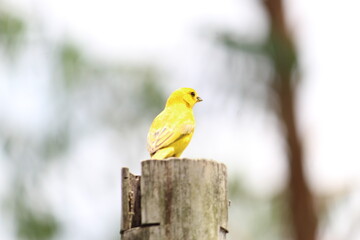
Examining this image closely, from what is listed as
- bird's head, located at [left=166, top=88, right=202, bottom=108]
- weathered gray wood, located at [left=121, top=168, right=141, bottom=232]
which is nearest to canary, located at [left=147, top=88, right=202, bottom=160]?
bird's head, located at [left=166, top=88, right=202, bottom=108]

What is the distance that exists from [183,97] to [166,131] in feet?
2.43

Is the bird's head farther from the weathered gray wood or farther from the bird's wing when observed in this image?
the weathered gray wood

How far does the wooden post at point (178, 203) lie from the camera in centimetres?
308

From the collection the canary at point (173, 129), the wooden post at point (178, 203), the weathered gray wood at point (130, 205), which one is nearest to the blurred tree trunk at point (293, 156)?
the wooden post at point (178, 203)

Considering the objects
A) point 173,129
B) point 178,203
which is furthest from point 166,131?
point 178,203

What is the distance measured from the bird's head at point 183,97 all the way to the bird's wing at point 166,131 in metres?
0.36

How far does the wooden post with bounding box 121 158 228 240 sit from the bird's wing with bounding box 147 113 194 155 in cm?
201

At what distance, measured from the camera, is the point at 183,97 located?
244 inches

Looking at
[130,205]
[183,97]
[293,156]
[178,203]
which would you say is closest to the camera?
[293,156]

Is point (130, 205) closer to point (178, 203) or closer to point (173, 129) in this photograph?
point (178, 203)

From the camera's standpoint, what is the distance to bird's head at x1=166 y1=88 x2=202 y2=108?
6.17 meters

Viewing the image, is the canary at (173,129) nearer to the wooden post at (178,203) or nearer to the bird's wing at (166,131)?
the bird's wing at (166,131)

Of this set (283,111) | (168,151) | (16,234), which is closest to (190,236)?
(283,111)

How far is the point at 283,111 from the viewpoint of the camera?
2.88 meters
